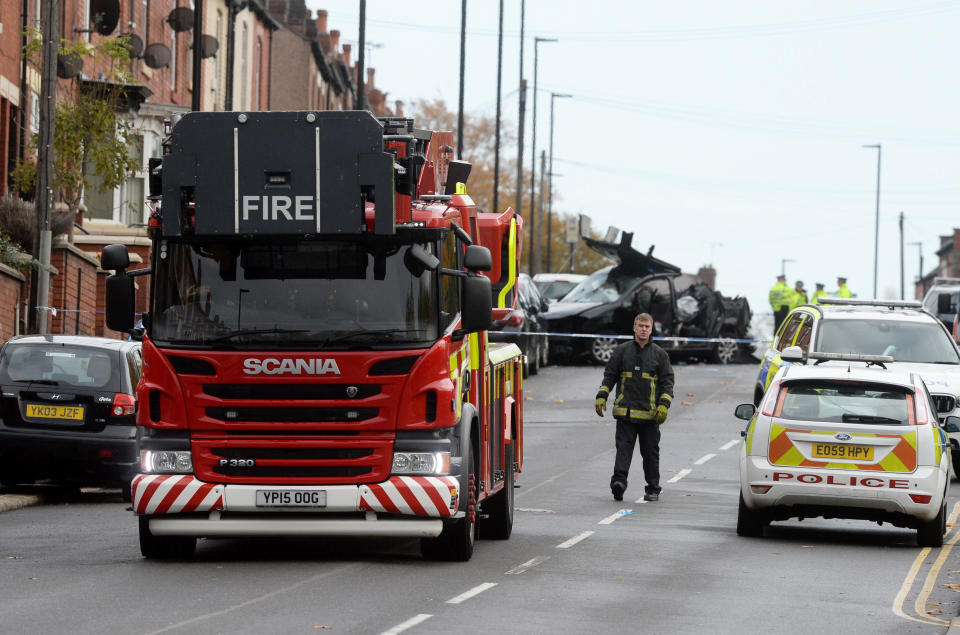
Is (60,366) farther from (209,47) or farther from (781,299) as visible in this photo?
(781,299)

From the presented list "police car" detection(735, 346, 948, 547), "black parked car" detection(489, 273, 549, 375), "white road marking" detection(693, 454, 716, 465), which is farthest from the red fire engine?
"black parked car" detection(489, 273, 549, 375)

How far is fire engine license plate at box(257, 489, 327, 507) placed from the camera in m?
11.6

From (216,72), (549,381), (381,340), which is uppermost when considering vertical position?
(216,72)

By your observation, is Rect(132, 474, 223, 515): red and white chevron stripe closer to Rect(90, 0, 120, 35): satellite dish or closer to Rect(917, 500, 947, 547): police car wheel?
Rect(917, 500, 947, 547): police car wheel

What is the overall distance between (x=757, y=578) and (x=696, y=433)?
14523mm

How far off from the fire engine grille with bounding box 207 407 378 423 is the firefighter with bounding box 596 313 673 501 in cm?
668

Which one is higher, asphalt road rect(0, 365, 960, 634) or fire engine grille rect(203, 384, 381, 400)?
fire engine grille rect(203, 384, 381, 400)

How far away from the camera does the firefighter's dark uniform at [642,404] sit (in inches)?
710

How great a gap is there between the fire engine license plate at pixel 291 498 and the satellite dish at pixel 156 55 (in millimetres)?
26450

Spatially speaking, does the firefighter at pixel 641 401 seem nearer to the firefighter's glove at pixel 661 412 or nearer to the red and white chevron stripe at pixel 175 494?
the firefighter's glove at pixel 661 412

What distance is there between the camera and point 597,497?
18500 mm

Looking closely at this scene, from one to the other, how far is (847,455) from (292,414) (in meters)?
5.19

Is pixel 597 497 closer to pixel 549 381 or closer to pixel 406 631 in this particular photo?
pixel 406 631

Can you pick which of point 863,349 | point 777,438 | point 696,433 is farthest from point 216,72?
point 777,438
